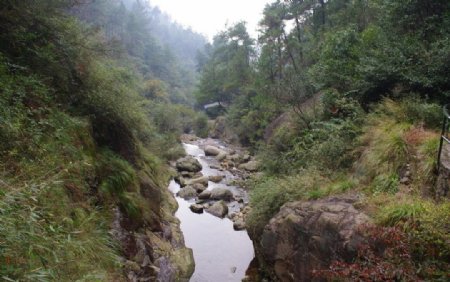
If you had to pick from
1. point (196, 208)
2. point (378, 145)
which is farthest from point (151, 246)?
point (196, 208)

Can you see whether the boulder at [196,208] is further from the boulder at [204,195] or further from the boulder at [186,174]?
the boulder at [186,174]

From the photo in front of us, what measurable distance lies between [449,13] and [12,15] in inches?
435

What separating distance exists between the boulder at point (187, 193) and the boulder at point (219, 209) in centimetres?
198

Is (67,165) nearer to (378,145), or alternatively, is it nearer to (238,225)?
(378,145)

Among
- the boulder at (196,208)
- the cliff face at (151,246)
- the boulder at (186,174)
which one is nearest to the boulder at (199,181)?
the boulder at (186,174)

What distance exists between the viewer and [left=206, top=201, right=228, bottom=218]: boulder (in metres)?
13.6

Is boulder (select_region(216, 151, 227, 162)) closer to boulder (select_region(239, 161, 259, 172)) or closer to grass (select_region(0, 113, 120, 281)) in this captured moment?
boulder (select_region(239, 161, 259, 172))

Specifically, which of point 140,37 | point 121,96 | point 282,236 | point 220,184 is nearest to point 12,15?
point 121,96

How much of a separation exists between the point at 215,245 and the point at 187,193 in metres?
5.13

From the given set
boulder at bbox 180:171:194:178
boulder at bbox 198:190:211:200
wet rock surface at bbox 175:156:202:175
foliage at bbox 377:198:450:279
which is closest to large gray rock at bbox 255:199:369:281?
foliage at bbox 377:198:450:279

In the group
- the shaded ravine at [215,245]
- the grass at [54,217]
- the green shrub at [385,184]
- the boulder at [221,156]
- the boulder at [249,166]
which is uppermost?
the grass at [54,217]

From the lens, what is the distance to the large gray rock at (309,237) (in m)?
5.89

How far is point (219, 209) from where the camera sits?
1377cm

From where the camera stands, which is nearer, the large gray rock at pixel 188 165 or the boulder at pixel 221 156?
the large gray rock at pixel 188 165
